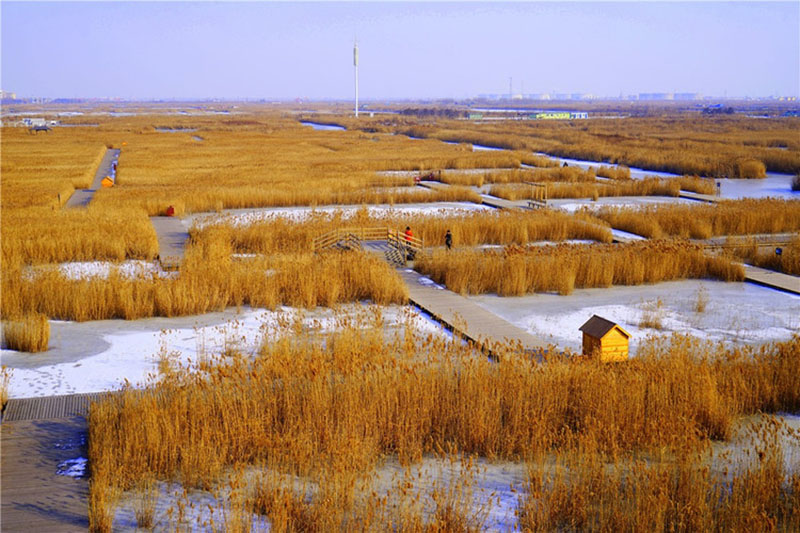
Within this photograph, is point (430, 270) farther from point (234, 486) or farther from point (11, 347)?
point (234, 486)

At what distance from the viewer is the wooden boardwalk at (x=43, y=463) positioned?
702cm

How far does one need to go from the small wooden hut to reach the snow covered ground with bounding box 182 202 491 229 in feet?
47.0

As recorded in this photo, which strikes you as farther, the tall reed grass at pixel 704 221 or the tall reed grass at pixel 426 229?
the tall reed grass at pixel 704 221

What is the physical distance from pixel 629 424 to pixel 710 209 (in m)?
20.5

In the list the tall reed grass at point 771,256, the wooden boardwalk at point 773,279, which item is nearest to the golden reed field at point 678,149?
the tall reed grass at point 771,256

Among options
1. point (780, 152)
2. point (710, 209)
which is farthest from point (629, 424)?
point (780, 152)

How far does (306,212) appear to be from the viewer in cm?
2789

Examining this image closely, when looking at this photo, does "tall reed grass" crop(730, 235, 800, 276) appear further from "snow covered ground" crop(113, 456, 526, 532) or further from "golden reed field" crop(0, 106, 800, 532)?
"snow covered ground" crop(113, 456, 526, 532)

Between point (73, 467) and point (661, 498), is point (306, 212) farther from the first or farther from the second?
point (661, 498)

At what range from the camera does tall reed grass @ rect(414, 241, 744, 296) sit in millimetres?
17266

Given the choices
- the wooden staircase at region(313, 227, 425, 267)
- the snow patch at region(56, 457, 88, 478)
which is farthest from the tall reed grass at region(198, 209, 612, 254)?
the snow patch at region(56, 457, 88, 478)

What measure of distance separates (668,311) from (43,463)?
1164cm

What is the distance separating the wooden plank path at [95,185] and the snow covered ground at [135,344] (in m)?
15.7

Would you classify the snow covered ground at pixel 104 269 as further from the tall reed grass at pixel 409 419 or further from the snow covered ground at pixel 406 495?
the snow covered ground at pixel 406 495
